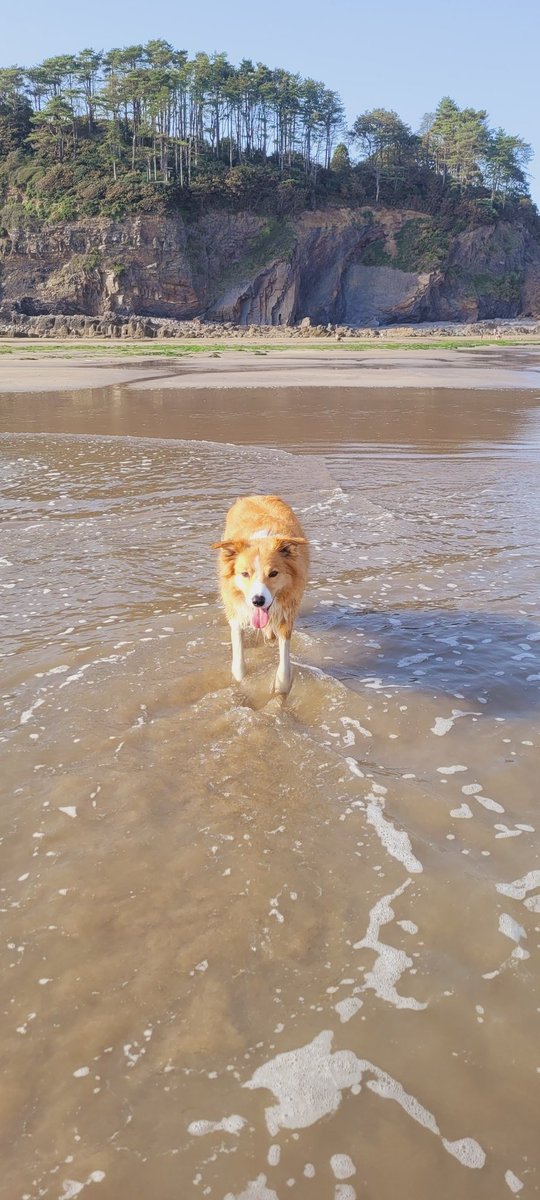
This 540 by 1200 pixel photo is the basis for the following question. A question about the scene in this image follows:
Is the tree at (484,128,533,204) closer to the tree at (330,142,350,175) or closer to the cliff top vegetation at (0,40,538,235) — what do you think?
the cliff top vegetation at (0,40,538,235)

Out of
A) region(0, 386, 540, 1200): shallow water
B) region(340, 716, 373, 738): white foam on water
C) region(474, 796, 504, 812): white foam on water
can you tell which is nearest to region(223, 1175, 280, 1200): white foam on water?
region(0, 386, 540, 1200): shallow water

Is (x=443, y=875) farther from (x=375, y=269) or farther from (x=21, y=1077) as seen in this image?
(x=375, y=269)

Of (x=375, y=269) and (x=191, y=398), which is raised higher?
(x=375, y=269)

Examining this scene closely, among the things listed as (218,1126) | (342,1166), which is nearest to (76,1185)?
(218,1126)

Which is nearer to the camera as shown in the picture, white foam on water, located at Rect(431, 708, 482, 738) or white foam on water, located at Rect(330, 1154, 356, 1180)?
white foam on water, located at Rect(330, 1154, 356, 1180)

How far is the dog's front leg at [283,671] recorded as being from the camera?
5.24 metres

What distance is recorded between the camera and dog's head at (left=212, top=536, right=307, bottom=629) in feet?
15.8

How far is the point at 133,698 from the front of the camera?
16.7 feet

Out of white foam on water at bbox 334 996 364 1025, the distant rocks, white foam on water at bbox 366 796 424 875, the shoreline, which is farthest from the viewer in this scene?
the distant rocks

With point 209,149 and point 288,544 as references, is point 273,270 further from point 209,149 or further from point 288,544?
point 288,544

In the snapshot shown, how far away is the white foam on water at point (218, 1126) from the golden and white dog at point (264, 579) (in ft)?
9.30

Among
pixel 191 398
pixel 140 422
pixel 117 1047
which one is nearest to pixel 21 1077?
pixel 117 1047

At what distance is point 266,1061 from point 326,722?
248 centimetres

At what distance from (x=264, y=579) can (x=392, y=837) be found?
193 centimetres
